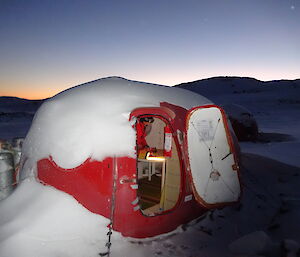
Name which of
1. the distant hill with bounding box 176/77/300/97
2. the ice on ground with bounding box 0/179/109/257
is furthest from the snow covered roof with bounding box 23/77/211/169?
the distant hill with bounding box 176/77/300/97

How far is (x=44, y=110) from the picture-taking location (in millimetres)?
5152

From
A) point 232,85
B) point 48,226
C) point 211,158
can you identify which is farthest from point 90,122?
point 232,85

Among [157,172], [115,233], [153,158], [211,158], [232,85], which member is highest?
[232,85]

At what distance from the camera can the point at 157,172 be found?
9117mm

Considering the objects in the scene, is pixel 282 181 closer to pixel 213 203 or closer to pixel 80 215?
pixel 213 203

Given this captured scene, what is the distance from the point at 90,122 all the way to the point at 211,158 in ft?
7.69

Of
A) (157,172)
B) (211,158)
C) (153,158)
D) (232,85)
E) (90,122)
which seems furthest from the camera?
(232,85)

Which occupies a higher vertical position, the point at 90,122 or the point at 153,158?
the point at 90,122

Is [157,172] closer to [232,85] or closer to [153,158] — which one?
[153,158]

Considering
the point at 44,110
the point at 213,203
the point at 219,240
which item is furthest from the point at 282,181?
the point at 44,110

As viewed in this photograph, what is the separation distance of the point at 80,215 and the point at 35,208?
67 cm

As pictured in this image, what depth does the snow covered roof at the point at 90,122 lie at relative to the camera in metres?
4.31

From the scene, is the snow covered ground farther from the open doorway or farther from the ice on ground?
the open doorway

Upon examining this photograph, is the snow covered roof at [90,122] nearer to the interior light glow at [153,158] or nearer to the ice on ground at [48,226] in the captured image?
the ice on ground at [48,226]
